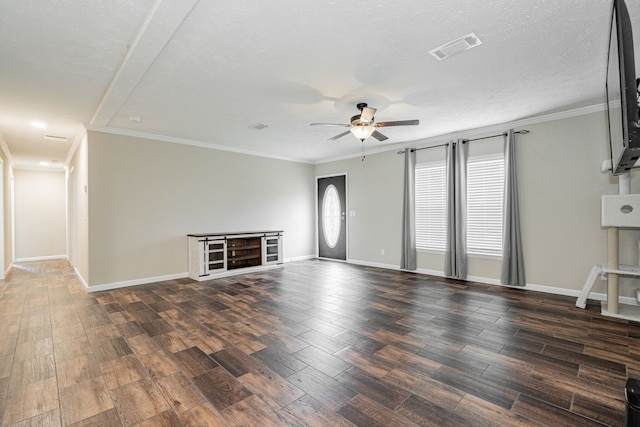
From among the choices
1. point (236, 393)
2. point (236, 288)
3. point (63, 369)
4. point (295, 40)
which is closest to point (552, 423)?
point (236, 393)

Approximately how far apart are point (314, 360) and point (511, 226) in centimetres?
392

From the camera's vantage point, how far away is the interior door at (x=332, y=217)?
7375 mm

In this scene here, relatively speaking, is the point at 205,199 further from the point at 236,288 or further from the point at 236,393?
the point at 236,393

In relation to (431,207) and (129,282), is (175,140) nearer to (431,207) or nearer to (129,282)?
(129,282)

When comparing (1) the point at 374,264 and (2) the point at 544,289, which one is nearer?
(2) the point at 544,289

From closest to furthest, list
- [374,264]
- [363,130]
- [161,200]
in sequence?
[363,130] < [161,200] < [374,264]

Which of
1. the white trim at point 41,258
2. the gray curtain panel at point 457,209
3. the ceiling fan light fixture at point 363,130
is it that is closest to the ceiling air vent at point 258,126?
the ceiling fan light fixture at point 363,130

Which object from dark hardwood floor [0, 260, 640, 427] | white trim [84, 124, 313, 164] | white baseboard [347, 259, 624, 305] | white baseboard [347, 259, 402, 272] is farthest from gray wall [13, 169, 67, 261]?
white baseboard [347, 259, 624, 305]

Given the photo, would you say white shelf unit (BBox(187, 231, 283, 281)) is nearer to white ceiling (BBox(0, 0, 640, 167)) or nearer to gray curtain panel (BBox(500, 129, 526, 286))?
white ceiling (BBox(0, 0, 640, 167))

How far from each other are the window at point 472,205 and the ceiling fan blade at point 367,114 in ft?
8.65

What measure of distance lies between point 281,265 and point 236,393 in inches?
188

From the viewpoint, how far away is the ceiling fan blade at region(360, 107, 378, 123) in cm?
339

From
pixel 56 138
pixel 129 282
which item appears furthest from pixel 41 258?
pixel 129 282

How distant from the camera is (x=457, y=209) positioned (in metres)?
5.19
